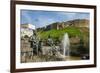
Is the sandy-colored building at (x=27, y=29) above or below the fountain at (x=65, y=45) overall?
above

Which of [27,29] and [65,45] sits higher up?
[27,29]

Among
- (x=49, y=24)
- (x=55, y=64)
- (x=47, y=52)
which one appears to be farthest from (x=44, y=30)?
(x=55, y=64)

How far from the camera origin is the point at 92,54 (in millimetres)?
2311

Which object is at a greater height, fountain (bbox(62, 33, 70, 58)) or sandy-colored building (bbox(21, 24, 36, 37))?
sandy-colored building (bbox(21, 24, 36, 37))

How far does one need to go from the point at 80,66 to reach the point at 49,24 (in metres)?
Result: 0.62

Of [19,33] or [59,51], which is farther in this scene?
[59,51]

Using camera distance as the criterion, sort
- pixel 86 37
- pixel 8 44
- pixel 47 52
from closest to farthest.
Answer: pixel 8 44 → pixel 47 52 → pixel 86 37

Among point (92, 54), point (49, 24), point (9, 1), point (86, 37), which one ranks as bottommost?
point (92, 54)

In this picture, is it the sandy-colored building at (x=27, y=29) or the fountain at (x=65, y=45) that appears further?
the fountain at (x=65, y=45)

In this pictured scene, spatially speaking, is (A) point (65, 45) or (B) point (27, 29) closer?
(B) point (27, 29)

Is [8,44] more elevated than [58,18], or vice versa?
[58,18]

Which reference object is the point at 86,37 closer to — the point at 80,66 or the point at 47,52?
the point at 80,66

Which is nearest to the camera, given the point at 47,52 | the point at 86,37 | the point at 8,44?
the point at 8,44

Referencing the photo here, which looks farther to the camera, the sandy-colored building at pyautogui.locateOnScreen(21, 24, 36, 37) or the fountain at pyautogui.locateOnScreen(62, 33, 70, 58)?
the fountain at pyautogui.locateOnScreen(62, 33, 70, 58)
